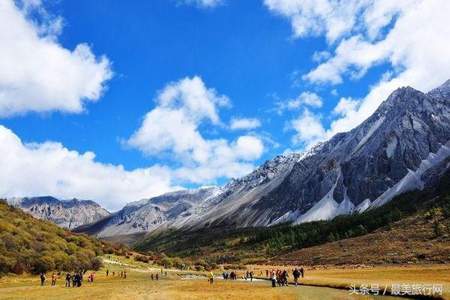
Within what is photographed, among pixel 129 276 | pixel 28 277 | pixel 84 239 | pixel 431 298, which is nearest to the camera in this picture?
pixel 431 298

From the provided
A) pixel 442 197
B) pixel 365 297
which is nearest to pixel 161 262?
pixel 365 297

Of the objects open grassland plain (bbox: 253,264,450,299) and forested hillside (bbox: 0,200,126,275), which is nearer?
open grassland plain (bbox: 253,264,450,299)

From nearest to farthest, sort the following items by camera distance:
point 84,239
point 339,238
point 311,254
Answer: point 84,239 → point 311,254 → point 339,238

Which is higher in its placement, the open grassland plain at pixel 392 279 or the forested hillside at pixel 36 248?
the forested hillside at pixel 36 248

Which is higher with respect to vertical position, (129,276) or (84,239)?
(84,239)

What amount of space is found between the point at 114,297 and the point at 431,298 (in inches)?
1297

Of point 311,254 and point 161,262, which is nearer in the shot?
point 161,262

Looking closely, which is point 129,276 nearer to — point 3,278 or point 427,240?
point 3,278

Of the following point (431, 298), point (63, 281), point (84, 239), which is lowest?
point (431, 298)

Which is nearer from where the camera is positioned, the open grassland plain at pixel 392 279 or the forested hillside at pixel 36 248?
the open grassland plain at pixel 392 279

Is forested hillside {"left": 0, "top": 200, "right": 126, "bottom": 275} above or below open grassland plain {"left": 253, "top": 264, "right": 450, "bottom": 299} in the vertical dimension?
above

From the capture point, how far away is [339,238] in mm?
192875

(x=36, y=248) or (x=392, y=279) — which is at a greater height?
(x=36, y=248)

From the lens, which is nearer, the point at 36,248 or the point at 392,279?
the point at 392,279
